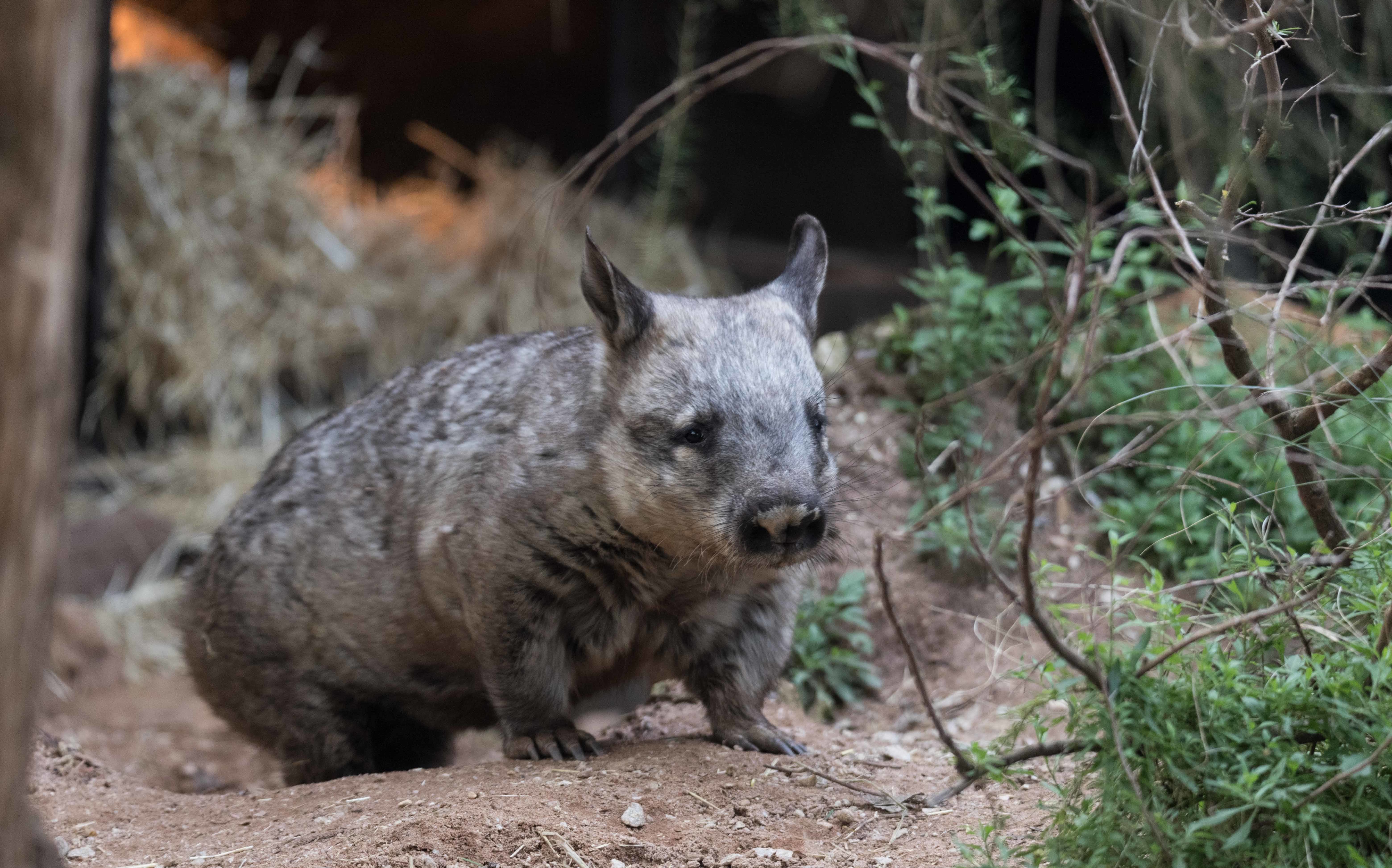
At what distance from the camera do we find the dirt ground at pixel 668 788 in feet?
9.45

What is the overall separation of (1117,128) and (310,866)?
5554mm

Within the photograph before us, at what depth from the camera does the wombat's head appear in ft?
11.0

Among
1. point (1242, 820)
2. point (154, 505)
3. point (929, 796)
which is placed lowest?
point (154, 505)

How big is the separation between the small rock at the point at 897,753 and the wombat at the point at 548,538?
35cm

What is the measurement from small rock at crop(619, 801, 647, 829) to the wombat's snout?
0.75 metres

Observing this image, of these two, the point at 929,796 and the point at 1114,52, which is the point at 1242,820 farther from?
the point at 1114,52

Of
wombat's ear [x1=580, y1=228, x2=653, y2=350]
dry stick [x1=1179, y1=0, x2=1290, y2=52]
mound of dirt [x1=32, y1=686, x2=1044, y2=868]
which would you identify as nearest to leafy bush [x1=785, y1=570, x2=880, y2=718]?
mound of dirt [x1=32, y1=686, x2=1044, y2=868]

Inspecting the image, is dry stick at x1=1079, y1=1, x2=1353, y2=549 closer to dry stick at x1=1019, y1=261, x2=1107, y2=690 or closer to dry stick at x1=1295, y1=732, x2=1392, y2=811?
dry stick at x1=1019, y1=261, x2=1107, y2=690

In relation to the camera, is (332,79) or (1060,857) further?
(332,79)

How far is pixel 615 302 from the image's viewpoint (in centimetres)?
376

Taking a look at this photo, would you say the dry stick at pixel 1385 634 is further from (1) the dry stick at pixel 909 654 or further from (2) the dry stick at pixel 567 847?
(2) the dry stick at pixel 567 847

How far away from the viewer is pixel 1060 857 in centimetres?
241

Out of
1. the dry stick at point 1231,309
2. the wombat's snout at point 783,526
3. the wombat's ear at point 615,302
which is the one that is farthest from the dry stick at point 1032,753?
the wombat's ear at point 615,302

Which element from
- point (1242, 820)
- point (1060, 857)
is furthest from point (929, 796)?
point (1242, 820)
